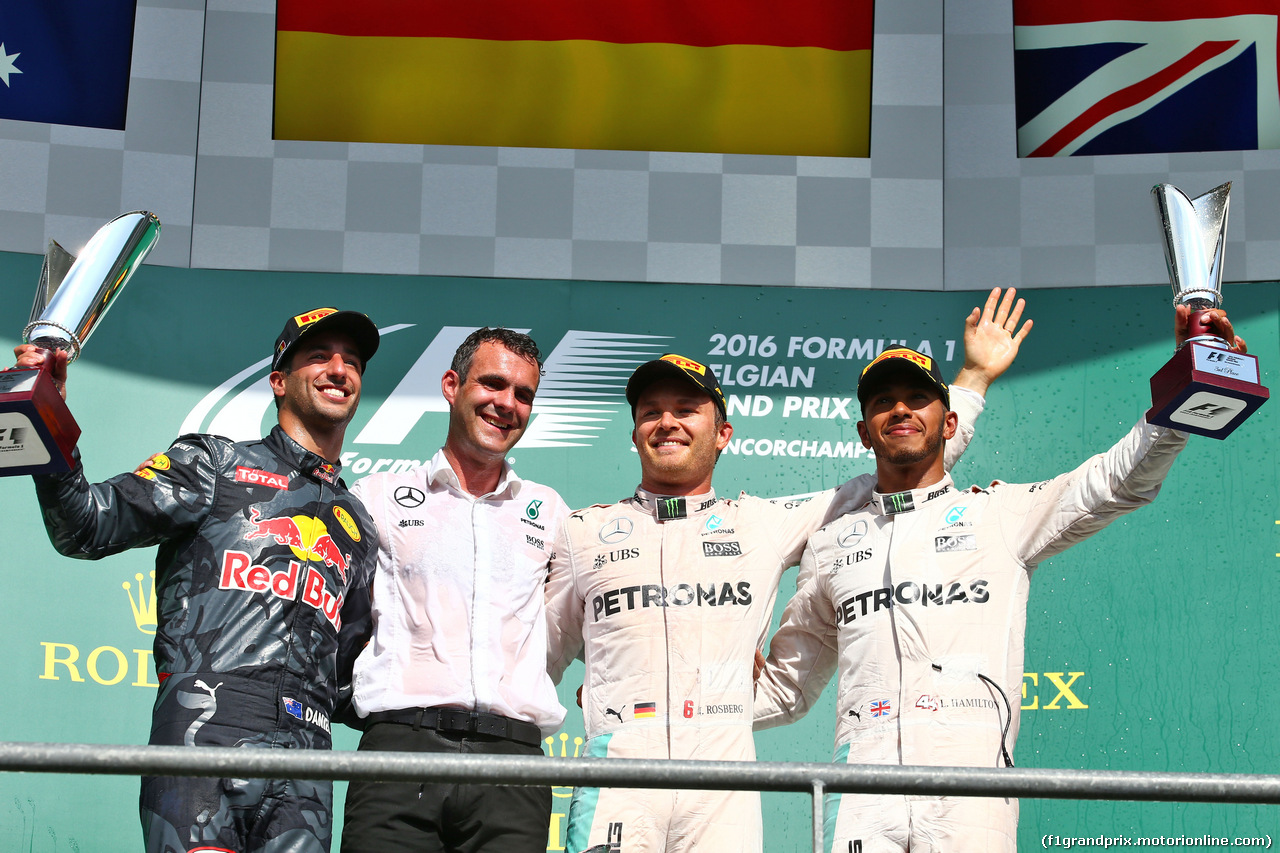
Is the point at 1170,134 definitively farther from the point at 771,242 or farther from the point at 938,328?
the point at 771,242

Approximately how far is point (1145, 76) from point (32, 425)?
450 centimetres

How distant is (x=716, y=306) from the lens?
4.84 metres

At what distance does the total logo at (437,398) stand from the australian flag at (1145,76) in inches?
73.4

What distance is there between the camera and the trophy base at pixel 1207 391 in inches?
94.5

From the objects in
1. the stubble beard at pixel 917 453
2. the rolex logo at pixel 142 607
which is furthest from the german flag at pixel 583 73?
the stubble beard at pixel 917 453

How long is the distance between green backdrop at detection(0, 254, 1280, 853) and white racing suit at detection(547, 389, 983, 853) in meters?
1.56

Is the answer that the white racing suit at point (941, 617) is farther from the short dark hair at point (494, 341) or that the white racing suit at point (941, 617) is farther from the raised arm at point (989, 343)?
the short dark hair at point (494, 341)

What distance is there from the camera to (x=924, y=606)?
2.84m

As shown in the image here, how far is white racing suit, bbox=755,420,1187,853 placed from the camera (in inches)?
105

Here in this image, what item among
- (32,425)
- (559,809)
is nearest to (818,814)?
(32,425)

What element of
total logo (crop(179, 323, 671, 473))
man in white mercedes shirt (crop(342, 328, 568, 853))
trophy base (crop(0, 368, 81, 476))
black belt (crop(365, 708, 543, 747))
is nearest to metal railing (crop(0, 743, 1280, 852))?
trophy base (crop(0, 368, 81, 476))

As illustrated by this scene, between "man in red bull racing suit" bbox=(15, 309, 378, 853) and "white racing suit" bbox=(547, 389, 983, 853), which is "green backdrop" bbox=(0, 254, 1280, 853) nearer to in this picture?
"white racing suit" bbox=(547, 389, 983, 853)

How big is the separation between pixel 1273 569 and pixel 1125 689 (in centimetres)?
68

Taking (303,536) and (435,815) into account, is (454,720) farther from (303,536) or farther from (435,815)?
(303,536)
